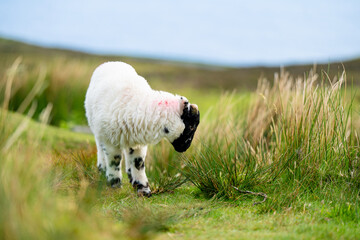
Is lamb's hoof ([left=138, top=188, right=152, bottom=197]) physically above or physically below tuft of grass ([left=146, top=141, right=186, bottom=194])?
→ below

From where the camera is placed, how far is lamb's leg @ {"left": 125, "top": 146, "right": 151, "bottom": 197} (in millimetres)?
4391

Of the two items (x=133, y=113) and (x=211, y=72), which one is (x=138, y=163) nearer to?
(x=133, y=113)

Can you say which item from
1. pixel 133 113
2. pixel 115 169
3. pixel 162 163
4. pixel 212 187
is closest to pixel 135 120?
pixel 133 113

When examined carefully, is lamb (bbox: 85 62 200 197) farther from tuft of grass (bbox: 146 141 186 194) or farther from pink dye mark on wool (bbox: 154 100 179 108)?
tuft of grass (bbox: 146 141 186 194)

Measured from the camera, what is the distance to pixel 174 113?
401cm

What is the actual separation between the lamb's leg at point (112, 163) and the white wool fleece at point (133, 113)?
0.11 meters

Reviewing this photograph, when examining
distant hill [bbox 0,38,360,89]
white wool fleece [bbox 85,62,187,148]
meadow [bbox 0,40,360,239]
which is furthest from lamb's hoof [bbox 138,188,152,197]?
distant hill [bbox 0,38,360,89]

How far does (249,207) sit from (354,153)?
4.82 feet

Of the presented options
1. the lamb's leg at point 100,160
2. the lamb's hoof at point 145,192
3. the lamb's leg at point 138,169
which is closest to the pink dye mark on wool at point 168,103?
the lamb's leg at point 138,169

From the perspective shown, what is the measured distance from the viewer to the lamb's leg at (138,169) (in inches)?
173

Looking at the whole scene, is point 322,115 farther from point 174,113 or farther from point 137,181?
point 137,181

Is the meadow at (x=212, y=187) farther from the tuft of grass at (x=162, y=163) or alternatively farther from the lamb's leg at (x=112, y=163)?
the lamb's leg at (x=112, y=163)

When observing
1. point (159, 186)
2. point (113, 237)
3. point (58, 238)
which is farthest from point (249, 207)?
point (58, 238)

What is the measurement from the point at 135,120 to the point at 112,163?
2.48 ft
